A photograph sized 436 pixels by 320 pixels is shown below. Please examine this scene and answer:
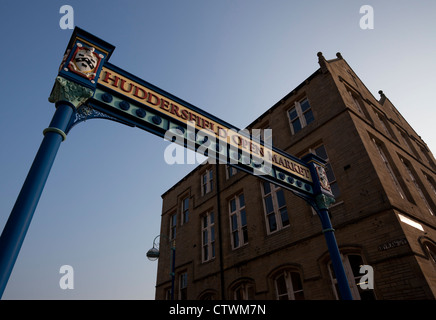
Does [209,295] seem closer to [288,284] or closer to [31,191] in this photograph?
[288,284]

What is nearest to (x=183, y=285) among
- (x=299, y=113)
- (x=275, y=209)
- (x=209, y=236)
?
(x=209, y=236)

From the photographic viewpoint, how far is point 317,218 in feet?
32.8

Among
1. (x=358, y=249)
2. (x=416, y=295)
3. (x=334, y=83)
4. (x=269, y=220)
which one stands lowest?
(x=416, y=295)

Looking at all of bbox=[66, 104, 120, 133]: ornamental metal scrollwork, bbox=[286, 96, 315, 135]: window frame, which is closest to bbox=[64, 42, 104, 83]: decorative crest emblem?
bbox=[66, 104, 120, 133]: ornamental metal scrollwork

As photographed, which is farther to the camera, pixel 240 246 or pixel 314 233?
pixel 240 246

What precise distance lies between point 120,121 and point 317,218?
26.9 ft

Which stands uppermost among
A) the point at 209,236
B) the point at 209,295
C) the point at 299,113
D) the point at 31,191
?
the point at 299,113

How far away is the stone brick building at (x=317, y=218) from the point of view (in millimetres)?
8094

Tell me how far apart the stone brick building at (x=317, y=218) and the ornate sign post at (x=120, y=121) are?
2.97 meters

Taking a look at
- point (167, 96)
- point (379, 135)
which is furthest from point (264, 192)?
point (167, 96)

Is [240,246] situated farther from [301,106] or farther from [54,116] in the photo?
[54,116]

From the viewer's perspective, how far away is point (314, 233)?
9844mm

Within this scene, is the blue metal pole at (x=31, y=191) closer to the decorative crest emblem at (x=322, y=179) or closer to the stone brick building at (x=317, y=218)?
the decorative crest emblem at (x=322, y=179)

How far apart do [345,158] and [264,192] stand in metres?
4.27
